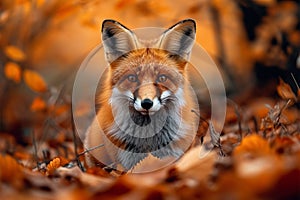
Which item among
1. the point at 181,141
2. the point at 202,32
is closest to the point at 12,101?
the point at 202,32

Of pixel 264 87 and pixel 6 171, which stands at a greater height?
pixel 264 87

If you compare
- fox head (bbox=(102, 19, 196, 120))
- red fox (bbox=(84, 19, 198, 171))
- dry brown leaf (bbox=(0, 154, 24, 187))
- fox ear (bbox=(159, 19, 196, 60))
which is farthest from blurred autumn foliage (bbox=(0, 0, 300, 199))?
fox ear (bbox=(159, 19, 196, 60))

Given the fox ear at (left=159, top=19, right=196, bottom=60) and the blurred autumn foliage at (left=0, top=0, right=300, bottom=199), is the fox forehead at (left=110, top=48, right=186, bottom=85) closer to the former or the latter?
the fox ear at (left=159, top=19, right=196, bottom=60)

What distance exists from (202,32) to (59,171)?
7605mm

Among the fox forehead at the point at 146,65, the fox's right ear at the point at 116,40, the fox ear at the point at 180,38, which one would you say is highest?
the fox's right ear at the point at 116,40

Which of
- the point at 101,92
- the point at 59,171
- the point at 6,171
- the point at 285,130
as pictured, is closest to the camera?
the point at 6,171

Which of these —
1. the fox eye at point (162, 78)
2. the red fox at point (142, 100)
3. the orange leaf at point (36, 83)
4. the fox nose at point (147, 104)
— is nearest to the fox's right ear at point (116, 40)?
the red fox at point (142, 100)

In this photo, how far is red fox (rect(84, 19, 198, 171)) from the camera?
356 cm

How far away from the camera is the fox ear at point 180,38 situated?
3787mm

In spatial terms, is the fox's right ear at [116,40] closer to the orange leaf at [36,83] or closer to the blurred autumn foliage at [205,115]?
the blurred autumn foliage at [205,115]

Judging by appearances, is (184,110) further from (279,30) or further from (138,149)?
(279,30)

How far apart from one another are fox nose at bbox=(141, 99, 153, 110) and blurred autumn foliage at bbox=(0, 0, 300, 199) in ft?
1.59

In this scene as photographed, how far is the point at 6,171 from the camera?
217cm

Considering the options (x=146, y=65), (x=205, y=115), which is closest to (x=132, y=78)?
(x=146, y=65)
